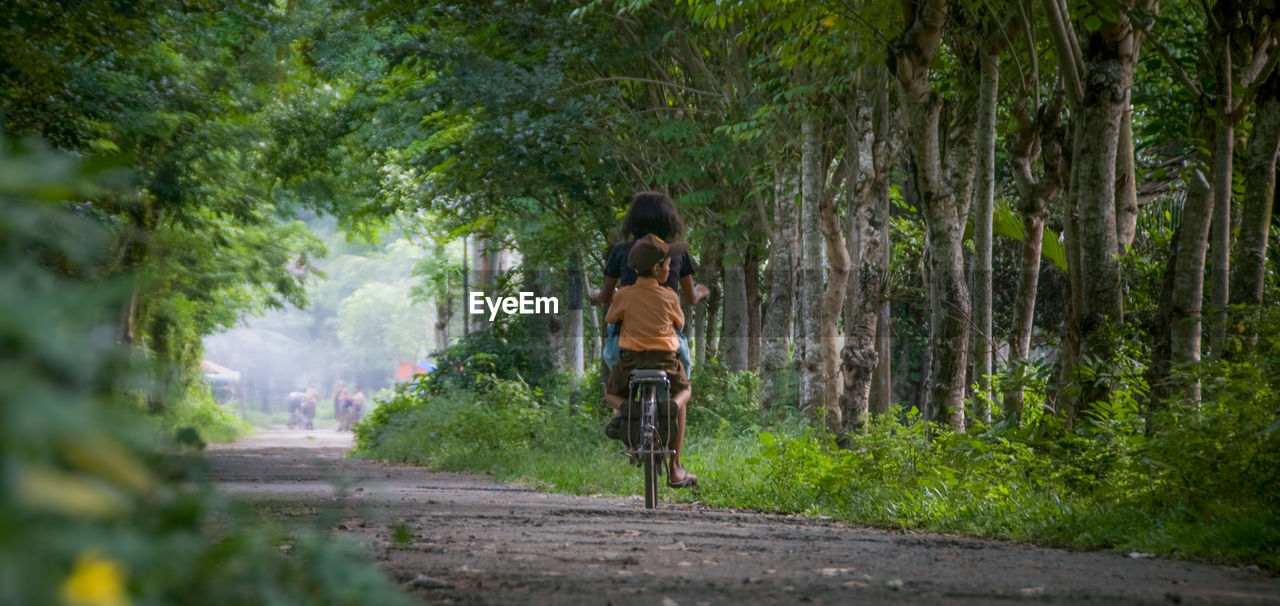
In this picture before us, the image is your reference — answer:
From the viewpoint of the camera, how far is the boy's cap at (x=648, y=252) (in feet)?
29.7

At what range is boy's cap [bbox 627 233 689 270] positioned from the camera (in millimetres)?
9062

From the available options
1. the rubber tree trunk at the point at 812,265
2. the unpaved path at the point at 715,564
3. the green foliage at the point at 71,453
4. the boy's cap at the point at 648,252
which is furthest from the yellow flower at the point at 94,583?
the rubber tree trunk at the point at 812,265

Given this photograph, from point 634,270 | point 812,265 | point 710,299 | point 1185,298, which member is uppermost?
point 710,299

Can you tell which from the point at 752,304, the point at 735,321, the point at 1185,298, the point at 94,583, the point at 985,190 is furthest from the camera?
the point at 752,304

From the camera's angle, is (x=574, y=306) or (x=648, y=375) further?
(x=574, y=306)

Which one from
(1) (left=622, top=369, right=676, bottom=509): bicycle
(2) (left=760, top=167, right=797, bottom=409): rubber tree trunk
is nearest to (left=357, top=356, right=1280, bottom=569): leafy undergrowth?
(1) (left=622, top=369, right=676, bottom=509): bicycle

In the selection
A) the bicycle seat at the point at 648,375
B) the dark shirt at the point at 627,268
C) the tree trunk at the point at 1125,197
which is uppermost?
the tree trunk at the point at 1125,197

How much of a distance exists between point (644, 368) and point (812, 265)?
24.5 ft

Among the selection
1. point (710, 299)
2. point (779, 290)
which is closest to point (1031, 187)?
point (779, 290)

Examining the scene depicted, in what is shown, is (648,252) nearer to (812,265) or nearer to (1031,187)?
(1031,187)

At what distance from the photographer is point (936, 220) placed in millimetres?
12242

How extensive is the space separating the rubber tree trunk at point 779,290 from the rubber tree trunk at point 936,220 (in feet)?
21.9

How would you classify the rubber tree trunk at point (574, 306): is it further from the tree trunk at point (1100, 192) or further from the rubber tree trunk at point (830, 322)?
the tree trunk at point (1100, 192)

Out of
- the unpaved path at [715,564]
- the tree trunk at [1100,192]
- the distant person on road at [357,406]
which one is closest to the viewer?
the unpaved path at [715,564]
